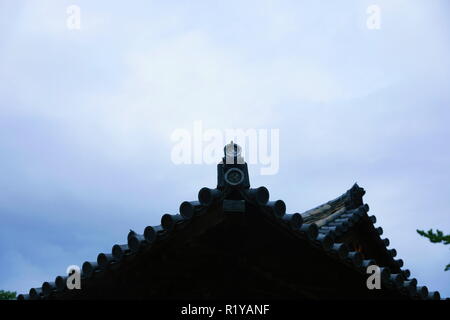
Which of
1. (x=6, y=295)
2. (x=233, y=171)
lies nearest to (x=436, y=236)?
(x=233, y=171)

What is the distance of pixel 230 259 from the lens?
630 cm

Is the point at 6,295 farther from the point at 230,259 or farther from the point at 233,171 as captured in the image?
the point at 233,171

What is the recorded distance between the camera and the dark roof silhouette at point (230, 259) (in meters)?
5.70

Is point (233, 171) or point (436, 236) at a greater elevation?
point (233, 171)

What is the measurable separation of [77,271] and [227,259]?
5.34 feet

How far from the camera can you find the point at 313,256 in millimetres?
6516

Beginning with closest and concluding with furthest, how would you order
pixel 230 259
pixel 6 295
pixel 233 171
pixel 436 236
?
pixel 436 236
pixel 233 171
pixel 230 259
pixel 6 295

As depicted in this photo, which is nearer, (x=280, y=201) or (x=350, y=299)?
(x=280, y=201)

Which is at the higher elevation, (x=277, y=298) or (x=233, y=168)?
(x=233, y=168)

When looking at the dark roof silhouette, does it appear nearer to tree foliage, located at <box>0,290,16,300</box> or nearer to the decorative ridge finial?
the decorative ridge finial

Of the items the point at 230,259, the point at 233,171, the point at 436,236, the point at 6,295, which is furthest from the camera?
the point at 6,295

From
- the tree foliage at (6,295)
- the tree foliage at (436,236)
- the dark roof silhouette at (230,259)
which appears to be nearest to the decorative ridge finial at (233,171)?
the dark roof silhouette at (230,259)
